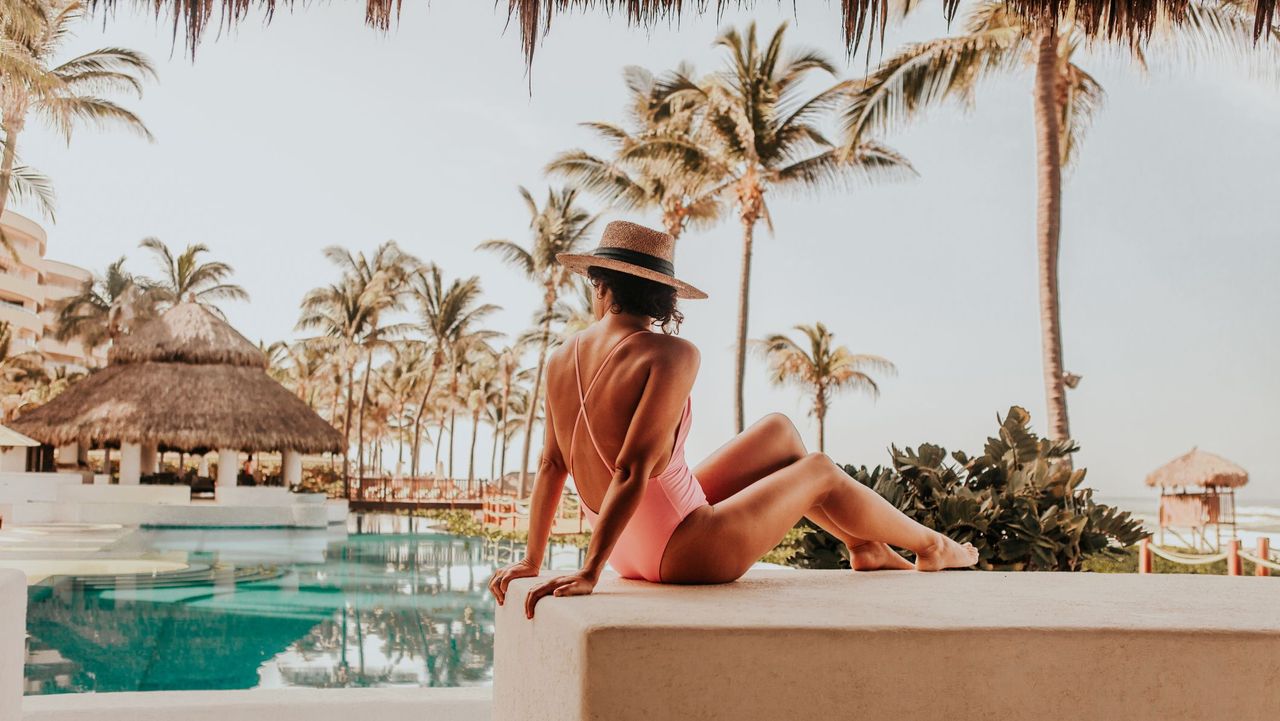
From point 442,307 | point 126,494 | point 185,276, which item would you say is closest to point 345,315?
point 442,307

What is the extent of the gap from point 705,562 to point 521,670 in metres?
0.48

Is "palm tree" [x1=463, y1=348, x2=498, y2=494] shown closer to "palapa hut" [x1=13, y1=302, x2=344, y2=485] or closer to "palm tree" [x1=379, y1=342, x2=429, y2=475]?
"palm tree" [x1=379, y1=342, x2=429, y2=475]

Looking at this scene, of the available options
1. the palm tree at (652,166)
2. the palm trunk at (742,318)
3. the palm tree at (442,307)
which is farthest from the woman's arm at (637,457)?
the palm tree at (442,307)

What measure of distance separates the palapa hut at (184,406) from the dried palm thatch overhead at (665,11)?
72.7 feet

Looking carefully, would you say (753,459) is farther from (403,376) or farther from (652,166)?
(403,376)

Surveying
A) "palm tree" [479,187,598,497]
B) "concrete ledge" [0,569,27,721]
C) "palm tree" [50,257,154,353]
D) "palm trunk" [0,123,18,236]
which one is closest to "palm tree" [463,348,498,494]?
"palm tree" [50,257,154,353]

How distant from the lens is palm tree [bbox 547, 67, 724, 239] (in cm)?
1795

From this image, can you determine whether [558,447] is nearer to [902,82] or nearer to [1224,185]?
[902,82]

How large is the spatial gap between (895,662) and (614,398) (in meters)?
0.84

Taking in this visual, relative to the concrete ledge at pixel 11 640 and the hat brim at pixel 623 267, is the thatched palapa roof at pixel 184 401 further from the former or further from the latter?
the hat brim at pixel 623 267

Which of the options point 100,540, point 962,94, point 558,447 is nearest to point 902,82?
point 962,94

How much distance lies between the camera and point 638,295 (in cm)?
233

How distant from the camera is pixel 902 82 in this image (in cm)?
1236

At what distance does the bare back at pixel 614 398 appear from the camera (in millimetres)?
2148
